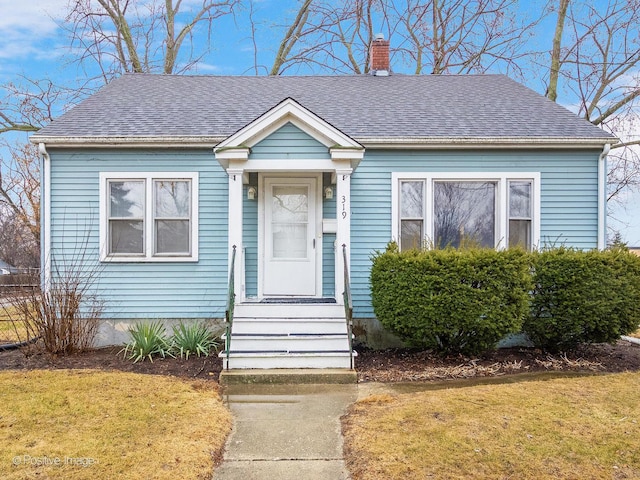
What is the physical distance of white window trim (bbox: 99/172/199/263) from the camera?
25.5 feet

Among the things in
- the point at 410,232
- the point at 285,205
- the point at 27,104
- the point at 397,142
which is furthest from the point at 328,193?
the point at 27,104

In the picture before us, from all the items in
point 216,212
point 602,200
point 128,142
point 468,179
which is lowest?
point 216,212

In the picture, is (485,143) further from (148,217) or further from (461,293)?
(148,217)

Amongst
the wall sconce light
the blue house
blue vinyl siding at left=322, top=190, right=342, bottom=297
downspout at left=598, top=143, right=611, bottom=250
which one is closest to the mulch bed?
the blue house

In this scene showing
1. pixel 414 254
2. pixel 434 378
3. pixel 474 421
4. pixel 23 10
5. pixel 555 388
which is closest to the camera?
pixel 474 421

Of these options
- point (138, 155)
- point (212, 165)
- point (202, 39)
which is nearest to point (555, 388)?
point (212, 165)

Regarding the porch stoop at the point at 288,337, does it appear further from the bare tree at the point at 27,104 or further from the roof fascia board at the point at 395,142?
the bare tree at the point at 27,104

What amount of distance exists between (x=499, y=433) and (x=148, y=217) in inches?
252

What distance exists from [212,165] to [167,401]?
4.33 m

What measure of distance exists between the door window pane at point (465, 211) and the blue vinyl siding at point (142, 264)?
3.92m

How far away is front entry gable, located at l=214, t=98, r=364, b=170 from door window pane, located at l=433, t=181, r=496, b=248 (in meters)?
2.12

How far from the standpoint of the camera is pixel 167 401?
196 inches

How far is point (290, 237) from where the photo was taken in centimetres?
809

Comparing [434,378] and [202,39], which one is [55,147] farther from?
[202,39]
